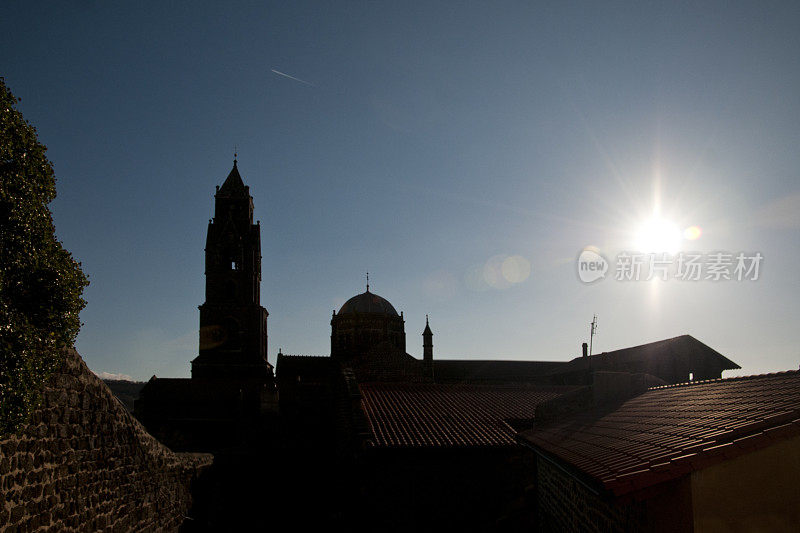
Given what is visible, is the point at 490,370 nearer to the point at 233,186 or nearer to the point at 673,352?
the point at 673,352

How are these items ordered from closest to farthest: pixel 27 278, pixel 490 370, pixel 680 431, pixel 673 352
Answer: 1. pixel 27 278
2. pixel 680 431
3. pixel 673 352
4. pixel 490 370

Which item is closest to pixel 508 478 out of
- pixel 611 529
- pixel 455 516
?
pixel 455 516

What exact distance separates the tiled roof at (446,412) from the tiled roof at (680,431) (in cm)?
634

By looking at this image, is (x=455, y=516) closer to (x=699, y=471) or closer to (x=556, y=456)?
(x=556, y=456)

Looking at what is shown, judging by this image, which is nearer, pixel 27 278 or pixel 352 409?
pixel 27 278

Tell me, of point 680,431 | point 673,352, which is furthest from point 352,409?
point 673,352

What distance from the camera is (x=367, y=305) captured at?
175 ft

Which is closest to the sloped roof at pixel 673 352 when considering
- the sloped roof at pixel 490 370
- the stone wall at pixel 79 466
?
the sloped roof at pixel 490 370

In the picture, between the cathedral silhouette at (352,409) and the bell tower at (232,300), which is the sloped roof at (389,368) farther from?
the bell tower at (232,300)

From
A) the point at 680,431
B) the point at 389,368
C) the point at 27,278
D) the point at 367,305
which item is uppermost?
the point at 367,305

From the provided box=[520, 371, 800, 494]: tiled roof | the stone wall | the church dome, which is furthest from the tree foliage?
the church dome

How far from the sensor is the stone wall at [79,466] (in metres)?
6.07

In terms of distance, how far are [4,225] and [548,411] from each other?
45.7ft

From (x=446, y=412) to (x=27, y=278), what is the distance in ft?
55.7
